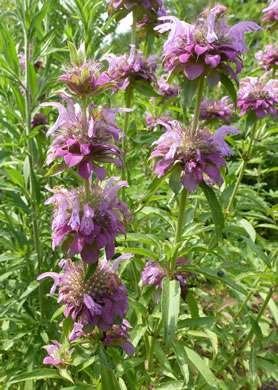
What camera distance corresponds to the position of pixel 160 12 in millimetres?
2264

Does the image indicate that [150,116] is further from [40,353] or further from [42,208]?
[40,353]

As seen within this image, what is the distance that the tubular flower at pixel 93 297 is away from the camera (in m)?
1.24

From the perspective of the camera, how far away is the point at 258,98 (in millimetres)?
2264

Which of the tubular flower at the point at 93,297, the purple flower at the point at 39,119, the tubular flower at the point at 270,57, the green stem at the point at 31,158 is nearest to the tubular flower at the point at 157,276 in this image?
the tubular flower at the point at 93,297

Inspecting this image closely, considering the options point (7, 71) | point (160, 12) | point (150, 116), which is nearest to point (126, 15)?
point (160, 12)

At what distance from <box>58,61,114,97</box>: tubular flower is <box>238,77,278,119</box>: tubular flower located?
1363 mm

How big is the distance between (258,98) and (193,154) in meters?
1.10

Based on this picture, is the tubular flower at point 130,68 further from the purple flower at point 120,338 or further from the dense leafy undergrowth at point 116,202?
the purple flower at point 120,338

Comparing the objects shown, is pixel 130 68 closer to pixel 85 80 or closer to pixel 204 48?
pixel 204 48

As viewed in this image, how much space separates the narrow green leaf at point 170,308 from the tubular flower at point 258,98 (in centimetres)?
133

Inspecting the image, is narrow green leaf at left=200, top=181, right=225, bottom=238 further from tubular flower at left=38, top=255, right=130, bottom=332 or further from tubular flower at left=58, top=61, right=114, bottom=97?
tubular flower at left=58, top=61, right=114, bottom=97

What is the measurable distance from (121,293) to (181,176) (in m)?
0.55

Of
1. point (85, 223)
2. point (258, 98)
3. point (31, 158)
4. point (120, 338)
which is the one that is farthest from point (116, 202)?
point (258, 98)

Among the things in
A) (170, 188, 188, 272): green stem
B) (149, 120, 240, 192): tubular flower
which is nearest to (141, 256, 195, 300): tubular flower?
(170, 188, 188, 272): green stem
